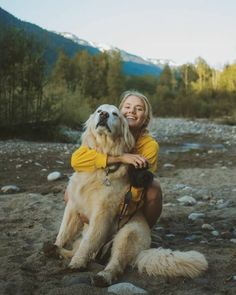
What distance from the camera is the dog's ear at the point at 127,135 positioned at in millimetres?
3809

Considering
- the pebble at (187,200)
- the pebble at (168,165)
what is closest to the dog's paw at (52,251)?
the pebble at (187,200)

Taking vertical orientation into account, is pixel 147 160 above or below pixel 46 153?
above

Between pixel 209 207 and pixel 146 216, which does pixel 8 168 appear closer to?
pixel 209 207

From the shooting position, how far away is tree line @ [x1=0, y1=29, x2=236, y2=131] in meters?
15.4

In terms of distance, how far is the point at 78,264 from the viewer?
3449 millimetres

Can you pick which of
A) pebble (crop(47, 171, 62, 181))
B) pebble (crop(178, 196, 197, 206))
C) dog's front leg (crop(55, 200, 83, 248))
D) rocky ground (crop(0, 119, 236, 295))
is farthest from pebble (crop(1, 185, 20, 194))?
dog's front leg (crop(55, 200, 83, 248))

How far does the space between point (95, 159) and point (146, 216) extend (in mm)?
723

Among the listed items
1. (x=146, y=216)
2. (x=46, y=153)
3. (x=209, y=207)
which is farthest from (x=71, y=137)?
(x=146, y=216)

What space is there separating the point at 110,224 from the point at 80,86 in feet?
66.8

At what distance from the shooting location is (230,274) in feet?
11.0

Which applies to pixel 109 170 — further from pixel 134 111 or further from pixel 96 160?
pixel 134 111

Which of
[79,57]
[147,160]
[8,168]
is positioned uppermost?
[79,57]

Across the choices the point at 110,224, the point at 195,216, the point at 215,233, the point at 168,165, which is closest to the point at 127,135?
the point at 110,224

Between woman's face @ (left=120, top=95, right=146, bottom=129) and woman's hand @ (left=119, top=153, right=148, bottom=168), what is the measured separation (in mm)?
424
